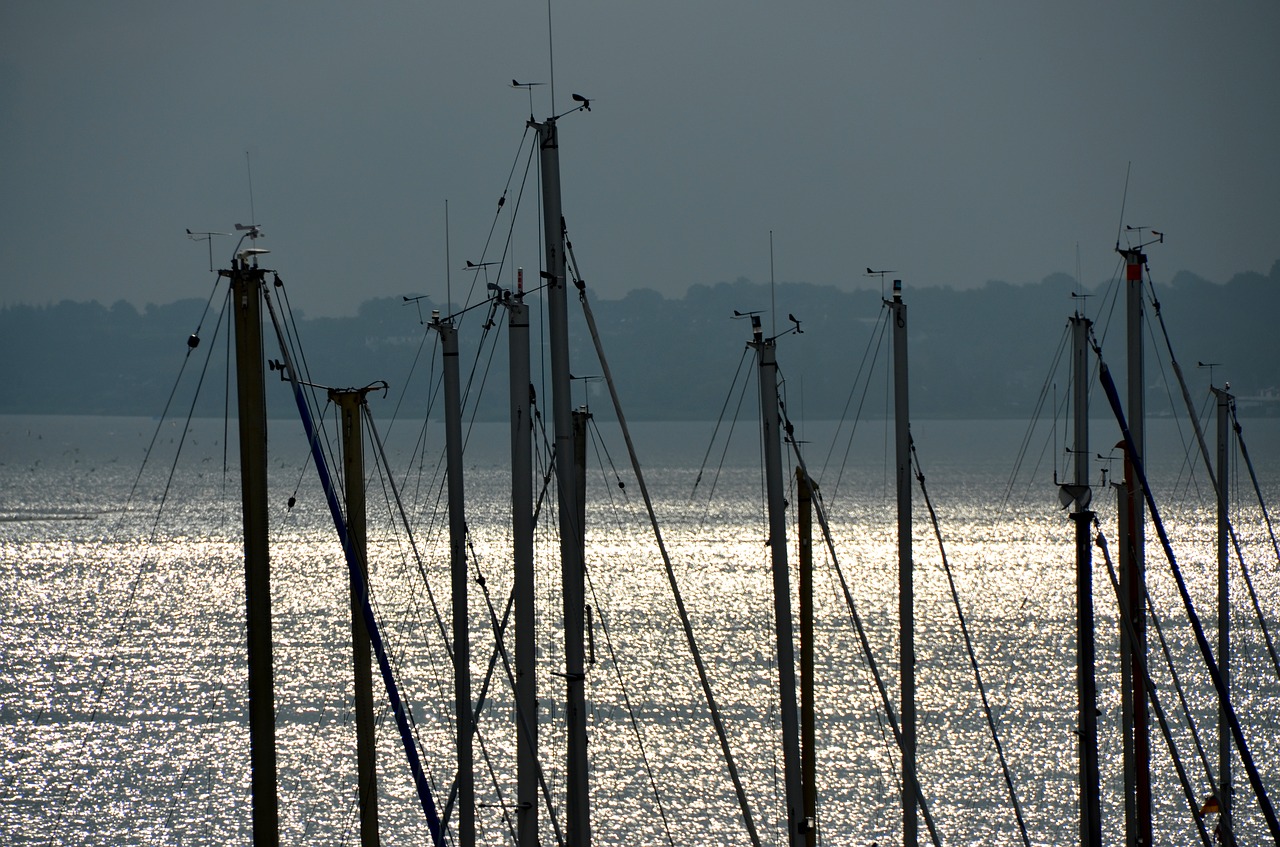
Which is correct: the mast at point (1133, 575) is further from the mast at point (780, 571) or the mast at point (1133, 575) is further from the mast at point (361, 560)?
the mast at point (361, 560)

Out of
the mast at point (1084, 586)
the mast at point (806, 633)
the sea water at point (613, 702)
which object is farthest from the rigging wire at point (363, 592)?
the mast at point (1084, 586)

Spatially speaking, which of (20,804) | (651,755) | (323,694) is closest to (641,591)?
(323,694)

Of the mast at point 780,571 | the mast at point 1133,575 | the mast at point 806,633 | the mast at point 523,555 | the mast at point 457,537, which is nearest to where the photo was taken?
the mast at point 523,555

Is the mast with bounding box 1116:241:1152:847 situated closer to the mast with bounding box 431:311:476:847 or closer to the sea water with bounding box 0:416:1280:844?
the sea water with bounding box 0:416:1280:844

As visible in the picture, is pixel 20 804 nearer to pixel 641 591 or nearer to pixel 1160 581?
pixel 641 591

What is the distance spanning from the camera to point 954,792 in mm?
63344

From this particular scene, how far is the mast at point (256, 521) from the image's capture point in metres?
18.3

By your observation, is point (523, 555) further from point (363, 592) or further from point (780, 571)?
point (780, 571)

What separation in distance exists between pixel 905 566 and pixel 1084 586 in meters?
3.14

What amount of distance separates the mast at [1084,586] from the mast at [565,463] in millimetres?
8219

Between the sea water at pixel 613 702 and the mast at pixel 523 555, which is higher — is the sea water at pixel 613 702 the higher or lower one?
the lower one

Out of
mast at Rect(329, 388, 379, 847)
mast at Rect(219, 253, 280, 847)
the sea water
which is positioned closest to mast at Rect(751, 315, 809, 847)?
the sea water

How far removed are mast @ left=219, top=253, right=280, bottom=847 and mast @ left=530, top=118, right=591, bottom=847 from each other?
4.35m

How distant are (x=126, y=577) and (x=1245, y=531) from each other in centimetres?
12984
